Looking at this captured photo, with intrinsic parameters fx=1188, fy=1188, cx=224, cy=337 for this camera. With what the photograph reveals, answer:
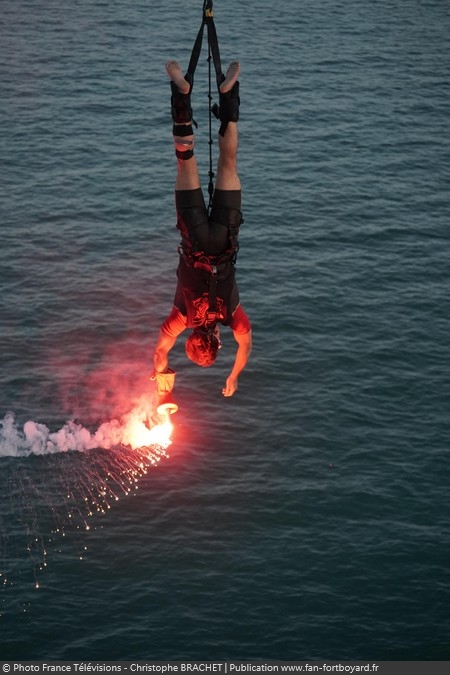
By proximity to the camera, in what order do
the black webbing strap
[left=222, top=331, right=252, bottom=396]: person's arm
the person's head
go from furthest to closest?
[left=222, top=331, right=252, bottom=396]: person's arm → the person's head → the black webbing strap

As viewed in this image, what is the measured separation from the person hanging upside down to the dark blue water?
50256 mm

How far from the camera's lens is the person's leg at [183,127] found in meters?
24.2

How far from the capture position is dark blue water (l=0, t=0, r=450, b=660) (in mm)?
76375

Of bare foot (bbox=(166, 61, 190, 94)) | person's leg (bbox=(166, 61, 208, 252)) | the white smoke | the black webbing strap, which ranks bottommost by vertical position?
the white smoke

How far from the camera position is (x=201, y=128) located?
507ft

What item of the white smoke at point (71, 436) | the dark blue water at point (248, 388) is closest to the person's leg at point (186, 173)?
the dark blue water at point (248, 388)

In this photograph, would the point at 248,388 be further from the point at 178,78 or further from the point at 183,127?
the point at 178,78

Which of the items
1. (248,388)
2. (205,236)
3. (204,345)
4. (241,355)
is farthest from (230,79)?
(248,388)

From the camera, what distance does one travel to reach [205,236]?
26.0m

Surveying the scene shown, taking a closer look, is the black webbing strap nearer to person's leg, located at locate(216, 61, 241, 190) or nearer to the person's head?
the person's head

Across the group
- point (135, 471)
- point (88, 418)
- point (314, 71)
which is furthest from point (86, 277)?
point (314, 71)

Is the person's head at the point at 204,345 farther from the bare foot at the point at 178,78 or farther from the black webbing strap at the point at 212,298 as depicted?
the bare foot at the point at 178,78

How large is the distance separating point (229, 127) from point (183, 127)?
39.7 inches

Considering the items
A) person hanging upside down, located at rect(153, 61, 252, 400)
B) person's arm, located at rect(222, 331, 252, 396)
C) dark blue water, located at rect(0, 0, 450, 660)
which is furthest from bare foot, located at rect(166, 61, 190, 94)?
dark blue water, located at rect(0, 0, 450, 660)
